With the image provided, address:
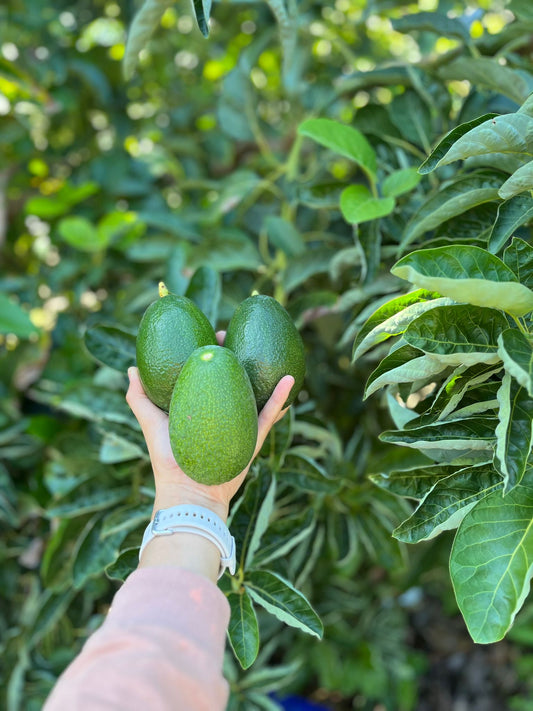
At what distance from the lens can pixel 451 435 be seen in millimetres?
697

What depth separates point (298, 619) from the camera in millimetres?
756

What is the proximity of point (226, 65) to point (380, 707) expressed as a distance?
2.06m

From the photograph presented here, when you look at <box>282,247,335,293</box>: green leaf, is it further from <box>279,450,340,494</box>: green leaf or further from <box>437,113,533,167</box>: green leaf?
<box>437,113,533,167</box>: green leaf

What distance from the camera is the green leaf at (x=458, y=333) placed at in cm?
64

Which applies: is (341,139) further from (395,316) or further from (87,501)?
(87,501)

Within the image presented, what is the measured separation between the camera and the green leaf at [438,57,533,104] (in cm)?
91

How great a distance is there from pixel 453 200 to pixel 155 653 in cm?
60

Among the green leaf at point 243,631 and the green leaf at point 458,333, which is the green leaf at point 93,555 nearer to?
the green leaf at point 243,631

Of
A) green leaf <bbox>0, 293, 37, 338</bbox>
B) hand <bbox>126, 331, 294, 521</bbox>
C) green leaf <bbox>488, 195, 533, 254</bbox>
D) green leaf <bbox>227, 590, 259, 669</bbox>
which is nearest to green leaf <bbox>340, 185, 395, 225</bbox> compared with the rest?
green leaf <bbox>488, 195, 533, 254</bbox>

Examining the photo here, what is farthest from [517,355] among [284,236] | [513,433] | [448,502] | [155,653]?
[284,236]

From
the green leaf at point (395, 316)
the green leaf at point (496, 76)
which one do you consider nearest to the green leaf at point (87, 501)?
the green leaf at point (395, 316)

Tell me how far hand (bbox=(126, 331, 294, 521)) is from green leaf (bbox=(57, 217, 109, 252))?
796mm

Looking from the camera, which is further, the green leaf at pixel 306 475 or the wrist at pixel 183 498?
the green leaf at pixel 306 475

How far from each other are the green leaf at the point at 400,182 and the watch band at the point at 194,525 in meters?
0.53
